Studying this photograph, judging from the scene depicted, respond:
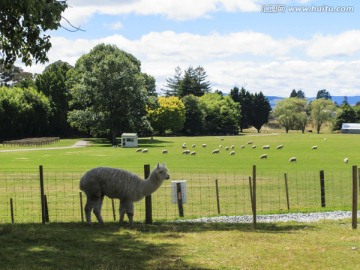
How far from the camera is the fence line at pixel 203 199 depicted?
20.8 metres

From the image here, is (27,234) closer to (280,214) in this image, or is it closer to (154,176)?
(154,176)

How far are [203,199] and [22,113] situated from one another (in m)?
83.0

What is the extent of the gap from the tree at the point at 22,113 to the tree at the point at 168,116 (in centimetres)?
2238

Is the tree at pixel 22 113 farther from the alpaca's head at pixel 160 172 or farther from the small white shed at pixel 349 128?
the alpaca's head at pixel 160 172

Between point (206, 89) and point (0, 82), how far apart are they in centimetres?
6651

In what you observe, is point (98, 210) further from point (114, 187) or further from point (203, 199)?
point (203, 199)

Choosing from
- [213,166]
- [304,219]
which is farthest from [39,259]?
[213,166]

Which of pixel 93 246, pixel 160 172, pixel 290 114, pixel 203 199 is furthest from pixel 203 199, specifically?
pixel 290 114

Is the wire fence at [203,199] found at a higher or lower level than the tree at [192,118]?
lower

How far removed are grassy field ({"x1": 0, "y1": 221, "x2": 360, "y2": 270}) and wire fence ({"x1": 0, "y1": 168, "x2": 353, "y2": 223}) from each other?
506 centimetres

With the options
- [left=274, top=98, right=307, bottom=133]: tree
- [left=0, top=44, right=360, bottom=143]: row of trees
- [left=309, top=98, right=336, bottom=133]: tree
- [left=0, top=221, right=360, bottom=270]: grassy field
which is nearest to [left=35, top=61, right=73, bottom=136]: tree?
[left=0, top=44, right=360, bottom=143]: row of trees

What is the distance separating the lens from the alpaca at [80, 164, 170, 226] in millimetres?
13328

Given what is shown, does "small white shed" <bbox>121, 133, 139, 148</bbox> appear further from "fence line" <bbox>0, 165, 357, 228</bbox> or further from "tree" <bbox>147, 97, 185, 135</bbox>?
"fence line" <bbox>0, 165, 357, 228</bbox>

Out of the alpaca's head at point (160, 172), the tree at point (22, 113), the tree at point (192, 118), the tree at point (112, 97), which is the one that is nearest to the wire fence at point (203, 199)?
the alpaca's head at point (160, 172)
